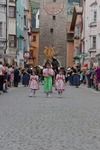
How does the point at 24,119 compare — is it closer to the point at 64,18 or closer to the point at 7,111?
the point at 7,111

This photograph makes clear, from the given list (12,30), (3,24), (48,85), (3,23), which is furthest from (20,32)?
(48,85)

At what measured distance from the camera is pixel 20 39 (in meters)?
78.4

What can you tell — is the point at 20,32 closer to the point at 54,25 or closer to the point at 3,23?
the point at 3,23

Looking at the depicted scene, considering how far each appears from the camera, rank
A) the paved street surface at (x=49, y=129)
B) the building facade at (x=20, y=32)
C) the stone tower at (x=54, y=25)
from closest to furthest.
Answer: the paved street surface at (x=49, y=129), the building facade at (x=20, y=32), the stone tower at (x=54, y=25)

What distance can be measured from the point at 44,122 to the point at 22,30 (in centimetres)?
6780

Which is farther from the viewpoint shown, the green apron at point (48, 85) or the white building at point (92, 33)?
the white building at point (92, 33)

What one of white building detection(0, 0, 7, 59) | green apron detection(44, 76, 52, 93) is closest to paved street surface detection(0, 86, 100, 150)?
green apron detection(44, 76, 52, 93)

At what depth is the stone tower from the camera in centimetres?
11669

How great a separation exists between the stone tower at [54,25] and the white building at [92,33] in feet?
135

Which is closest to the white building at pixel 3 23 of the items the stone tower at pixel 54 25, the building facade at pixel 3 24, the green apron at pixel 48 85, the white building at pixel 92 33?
the building facade at pixel 3 24

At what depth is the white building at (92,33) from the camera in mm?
68125

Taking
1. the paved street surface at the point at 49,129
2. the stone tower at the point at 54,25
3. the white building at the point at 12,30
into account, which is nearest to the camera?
the paved street surface at the point at 49,129

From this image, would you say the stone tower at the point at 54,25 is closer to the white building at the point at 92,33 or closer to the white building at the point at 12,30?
the white building at the point at 92,33

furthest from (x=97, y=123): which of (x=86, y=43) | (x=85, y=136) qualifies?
(x=86, y=43)
